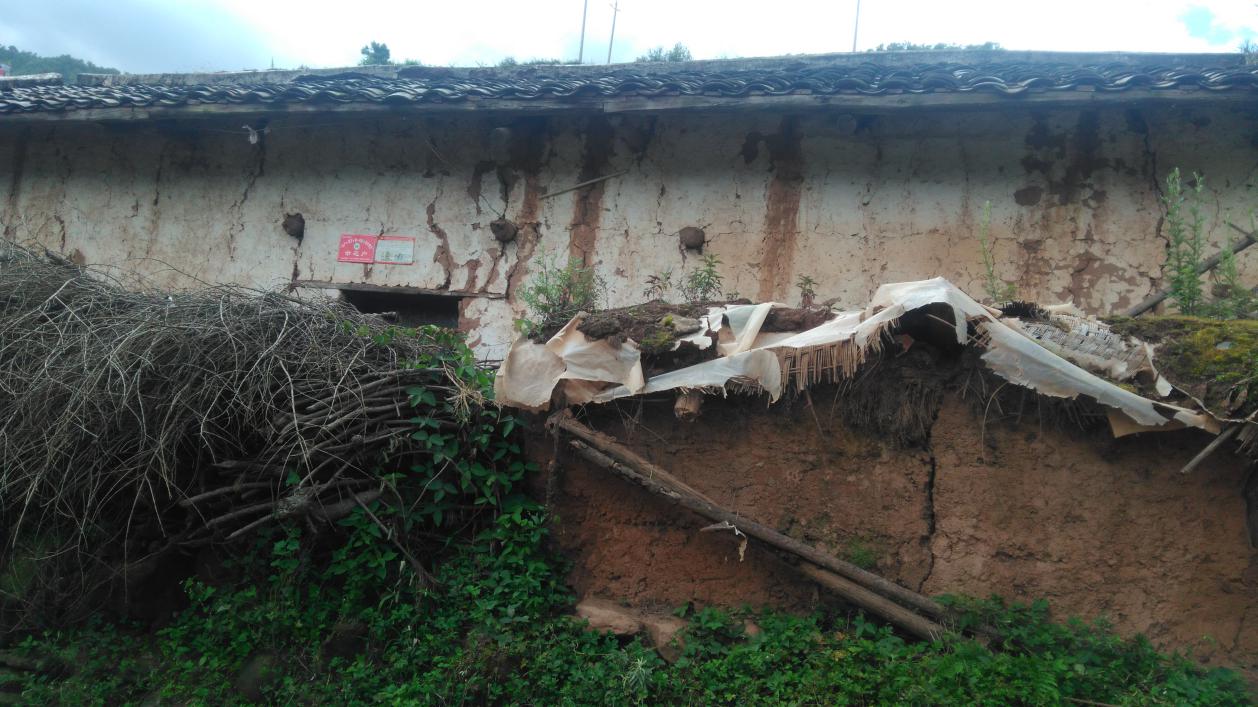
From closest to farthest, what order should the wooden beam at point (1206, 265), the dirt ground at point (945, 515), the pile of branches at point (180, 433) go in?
the dirt ground at point (945, 515), the pile of branches at point (180, 433), the wooden beam at point (1206, 265)

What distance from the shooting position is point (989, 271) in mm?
6008

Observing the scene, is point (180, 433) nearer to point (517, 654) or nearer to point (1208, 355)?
point (517, 654)

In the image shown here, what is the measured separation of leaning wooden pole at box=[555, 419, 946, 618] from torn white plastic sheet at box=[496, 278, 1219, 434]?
231mm

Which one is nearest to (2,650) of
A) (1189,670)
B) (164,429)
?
(164,429)

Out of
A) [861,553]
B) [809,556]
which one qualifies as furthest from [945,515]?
[809,556]

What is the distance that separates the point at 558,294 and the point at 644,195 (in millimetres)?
1456

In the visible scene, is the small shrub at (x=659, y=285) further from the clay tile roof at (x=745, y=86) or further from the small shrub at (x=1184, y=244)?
the small shrub at (x=1184, y=244)

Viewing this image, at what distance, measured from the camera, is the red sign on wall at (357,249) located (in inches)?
301

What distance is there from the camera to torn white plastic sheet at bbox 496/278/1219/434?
13.3 feet

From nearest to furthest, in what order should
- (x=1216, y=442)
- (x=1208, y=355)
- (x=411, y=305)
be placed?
(x=1216, y=442) → (x=1208, y=355) → (x=411, y=305)

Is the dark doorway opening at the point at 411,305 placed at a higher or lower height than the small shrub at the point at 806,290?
lower

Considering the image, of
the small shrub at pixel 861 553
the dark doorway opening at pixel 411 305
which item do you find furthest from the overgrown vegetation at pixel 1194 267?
the dark doorway opening at pixel 411 305

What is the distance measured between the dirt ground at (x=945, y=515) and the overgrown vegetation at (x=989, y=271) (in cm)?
191

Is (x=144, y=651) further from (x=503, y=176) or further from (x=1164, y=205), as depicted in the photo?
(x=1164, y=205)
